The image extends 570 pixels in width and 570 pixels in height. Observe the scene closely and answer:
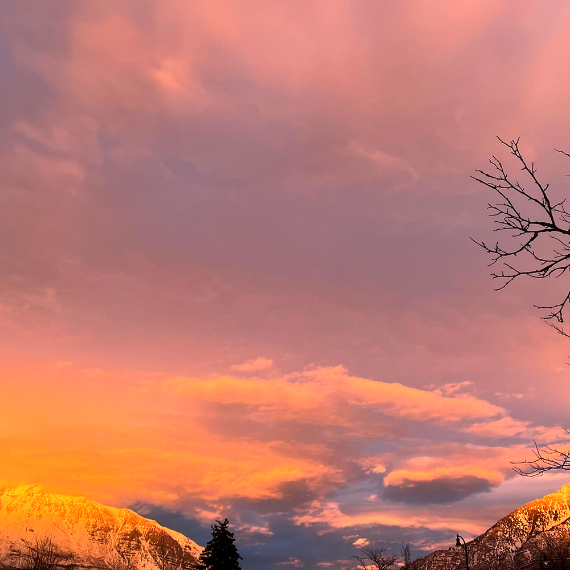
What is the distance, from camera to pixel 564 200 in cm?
714

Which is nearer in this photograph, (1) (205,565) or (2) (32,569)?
(2) (32,569)

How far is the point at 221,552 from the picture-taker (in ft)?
255

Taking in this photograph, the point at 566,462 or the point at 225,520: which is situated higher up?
the point at 225,520

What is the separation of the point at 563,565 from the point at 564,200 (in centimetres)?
16565

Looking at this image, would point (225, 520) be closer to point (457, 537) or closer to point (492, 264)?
point (457, 537)

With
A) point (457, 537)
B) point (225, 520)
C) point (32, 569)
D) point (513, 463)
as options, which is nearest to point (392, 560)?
point (225, 520)

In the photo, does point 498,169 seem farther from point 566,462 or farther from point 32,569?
point 32,569

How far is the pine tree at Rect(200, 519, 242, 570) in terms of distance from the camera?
77.0m

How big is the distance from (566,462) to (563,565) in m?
164

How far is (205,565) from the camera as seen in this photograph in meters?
81.3

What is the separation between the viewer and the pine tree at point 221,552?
3031 inches

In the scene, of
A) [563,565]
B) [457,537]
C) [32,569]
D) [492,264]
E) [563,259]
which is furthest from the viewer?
[563,565]

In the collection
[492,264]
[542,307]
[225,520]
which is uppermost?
[225,520]

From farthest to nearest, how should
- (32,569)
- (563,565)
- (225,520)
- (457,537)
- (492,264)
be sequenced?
(563,565) → (225,520) → (32,569) → (457,537) → (492,264)
